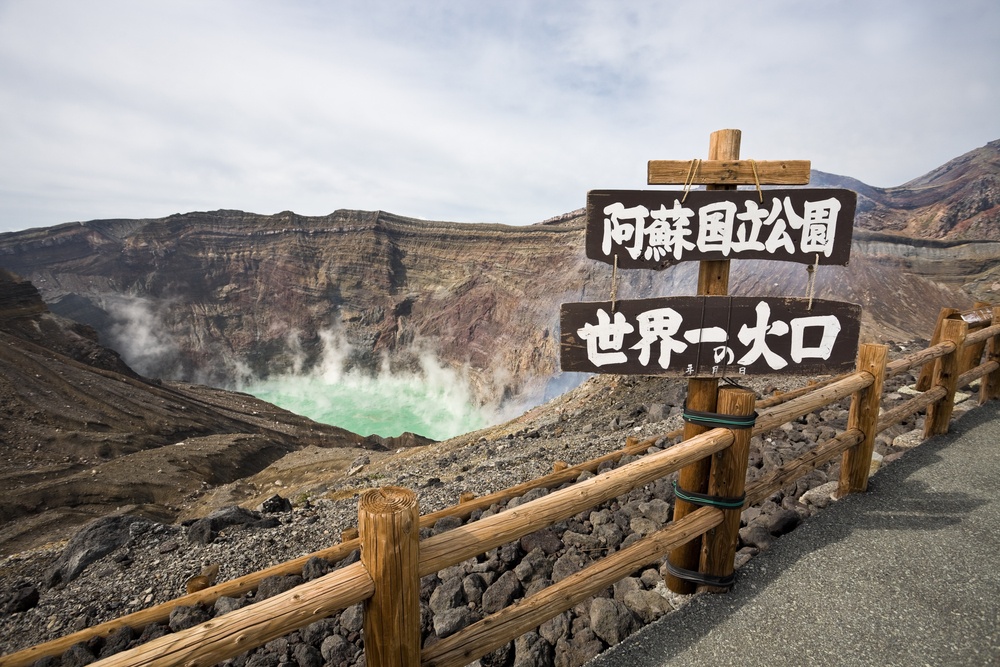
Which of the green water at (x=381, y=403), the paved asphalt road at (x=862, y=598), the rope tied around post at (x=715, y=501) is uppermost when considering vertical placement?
the rope tied around post at (x=715, y=501)

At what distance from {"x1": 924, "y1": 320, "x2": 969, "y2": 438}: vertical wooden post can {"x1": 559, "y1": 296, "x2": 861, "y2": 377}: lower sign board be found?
11.4ft

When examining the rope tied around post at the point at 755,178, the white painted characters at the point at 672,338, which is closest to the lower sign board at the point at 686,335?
the white painted characters at the point at 672,338

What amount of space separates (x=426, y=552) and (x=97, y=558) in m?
6.03

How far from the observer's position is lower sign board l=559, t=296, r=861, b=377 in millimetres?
2895

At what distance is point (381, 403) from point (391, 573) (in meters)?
48.5

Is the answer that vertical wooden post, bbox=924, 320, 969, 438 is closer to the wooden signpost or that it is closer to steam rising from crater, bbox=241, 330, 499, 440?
the wooden signpost

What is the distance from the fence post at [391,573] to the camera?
1.68 m

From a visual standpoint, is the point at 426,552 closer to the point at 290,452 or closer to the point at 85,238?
the point at 290,452

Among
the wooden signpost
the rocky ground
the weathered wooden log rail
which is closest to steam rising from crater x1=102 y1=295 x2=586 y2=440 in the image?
the rocky ground

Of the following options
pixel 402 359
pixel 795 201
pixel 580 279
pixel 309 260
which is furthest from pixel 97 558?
pixel 309 260

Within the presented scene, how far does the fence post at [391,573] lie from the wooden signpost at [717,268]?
4.97 ft

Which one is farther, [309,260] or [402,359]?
[309,260]

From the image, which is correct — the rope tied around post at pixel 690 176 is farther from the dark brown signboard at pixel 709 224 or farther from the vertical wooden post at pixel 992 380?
the vertical wooden post at pixel 992 380

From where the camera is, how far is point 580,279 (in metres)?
41.6
